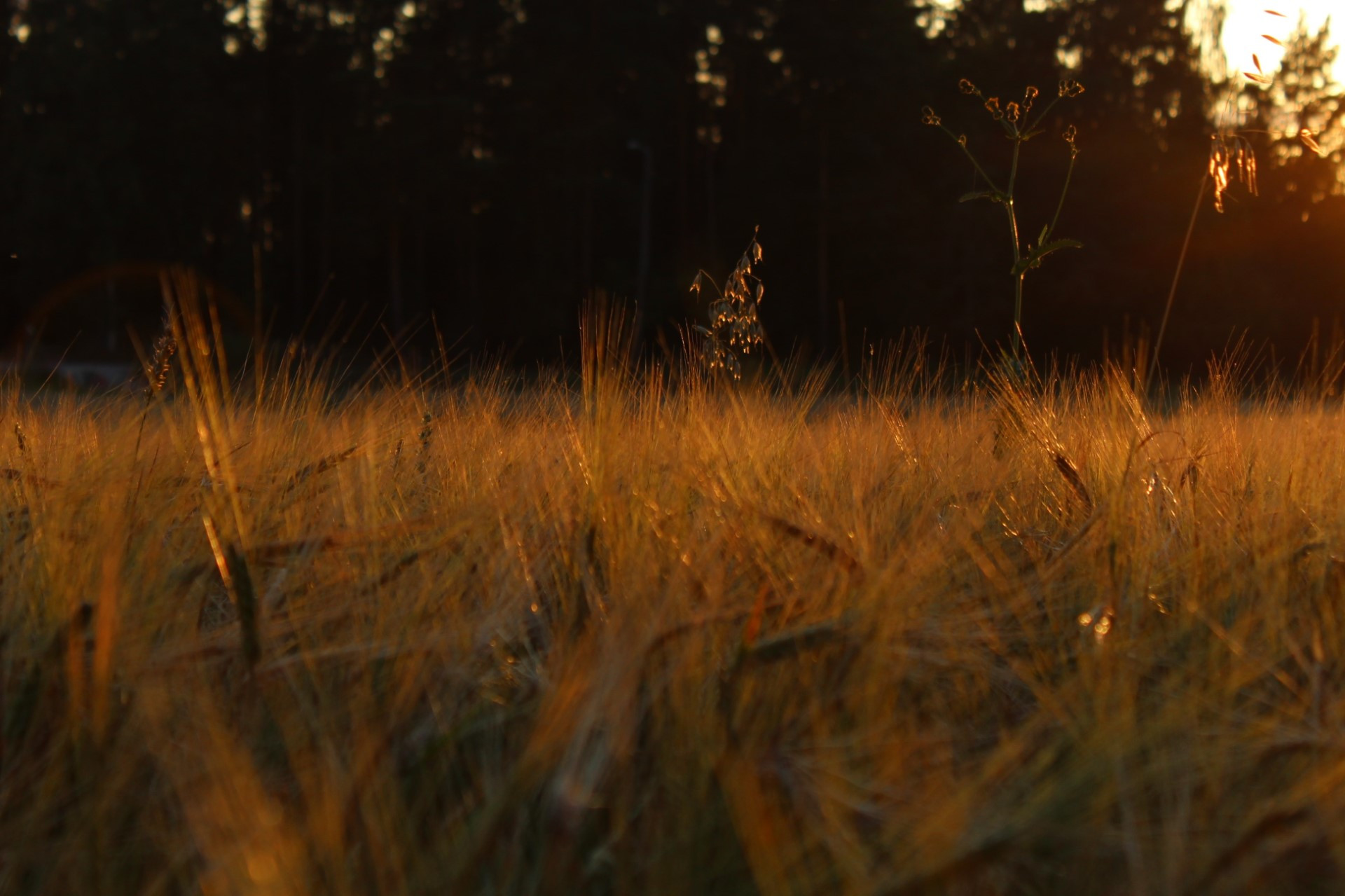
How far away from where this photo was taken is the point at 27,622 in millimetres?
1549

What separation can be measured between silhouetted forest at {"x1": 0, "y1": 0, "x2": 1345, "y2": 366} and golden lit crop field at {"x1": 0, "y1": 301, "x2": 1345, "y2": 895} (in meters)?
19.6

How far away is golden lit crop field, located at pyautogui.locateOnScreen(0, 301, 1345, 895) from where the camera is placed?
44.4 inches

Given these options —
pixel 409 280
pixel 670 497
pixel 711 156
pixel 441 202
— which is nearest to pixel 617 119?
pixel 711 156

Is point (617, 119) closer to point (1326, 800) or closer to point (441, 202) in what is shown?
point (441, 202)

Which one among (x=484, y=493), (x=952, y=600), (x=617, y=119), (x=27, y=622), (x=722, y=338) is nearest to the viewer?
(x=27, y=622)

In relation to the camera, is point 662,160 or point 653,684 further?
point 662,160

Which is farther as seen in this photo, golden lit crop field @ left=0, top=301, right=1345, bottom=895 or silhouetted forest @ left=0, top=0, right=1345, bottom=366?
silhouetted forest @ left=0, top=0, right=1345, bottom=366

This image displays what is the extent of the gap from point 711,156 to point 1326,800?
24.3 metres

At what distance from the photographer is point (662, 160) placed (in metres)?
26.1

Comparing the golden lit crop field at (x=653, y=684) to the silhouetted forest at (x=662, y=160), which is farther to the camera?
the silhouetted forest at (x=662, y=160)

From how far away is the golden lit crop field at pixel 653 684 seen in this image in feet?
3.70

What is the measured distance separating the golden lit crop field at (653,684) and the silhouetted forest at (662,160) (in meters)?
19.6

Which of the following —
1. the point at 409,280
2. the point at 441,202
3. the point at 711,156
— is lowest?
the point at 409,280

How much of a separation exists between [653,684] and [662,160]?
25.8 meters
